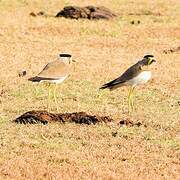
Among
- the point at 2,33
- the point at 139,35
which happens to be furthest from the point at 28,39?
the point at 139,35

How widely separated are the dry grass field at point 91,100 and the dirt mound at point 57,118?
0.45ft

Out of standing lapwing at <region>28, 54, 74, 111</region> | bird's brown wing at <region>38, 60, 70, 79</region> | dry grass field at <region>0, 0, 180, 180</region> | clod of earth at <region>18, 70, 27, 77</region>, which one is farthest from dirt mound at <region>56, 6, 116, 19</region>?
bird's brown wing at <region>38, 60, 70, 79</region>

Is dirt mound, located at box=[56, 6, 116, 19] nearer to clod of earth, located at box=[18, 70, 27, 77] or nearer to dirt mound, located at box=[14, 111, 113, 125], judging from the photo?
clod of earth, located at box=[18, 70, 27, 77]

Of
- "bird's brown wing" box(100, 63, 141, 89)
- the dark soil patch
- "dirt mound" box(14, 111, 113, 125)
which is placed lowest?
the dark soil patch

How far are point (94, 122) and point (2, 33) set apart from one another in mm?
10399

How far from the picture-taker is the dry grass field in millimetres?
7836

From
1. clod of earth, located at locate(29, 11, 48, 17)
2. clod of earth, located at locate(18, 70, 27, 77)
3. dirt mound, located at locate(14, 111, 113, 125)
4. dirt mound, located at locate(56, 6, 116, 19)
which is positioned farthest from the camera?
clod of earth, located at locate(29, 11, 48, 17)

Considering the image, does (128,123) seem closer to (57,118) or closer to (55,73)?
(57,118)

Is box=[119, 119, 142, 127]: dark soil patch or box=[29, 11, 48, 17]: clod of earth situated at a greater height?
box=[119, 119, 142, 127]: dark soil patch

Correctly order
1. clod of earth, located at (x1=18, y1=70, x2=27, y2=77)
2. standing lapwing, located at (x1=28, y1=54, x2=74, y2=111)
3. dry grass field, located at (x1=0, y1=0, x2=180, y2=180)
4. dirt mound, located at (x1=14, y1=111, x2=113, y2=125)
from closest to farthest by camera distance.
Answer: dry grass field, located at (x1=0, y1=0, x2=180, y2=180) → dirt mound, located at (x1=14, y1=111, x2=113, y2=125) → standing lapwing, located at (x1=28, y1=54, x2=74, y2=111) → clod of earth, located at (x1=18, y1=70, x2=27, y2=77)

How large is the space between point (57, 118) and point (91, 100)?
2.00m

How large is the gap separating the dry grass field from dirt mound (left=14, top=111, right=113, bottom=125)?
138 millimetres

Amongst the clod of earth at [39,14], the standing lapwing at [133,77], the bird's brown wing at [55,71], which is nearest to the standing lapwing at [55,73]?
the bird's brown wing at [55,71]

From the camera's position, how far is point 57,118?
9750mm
